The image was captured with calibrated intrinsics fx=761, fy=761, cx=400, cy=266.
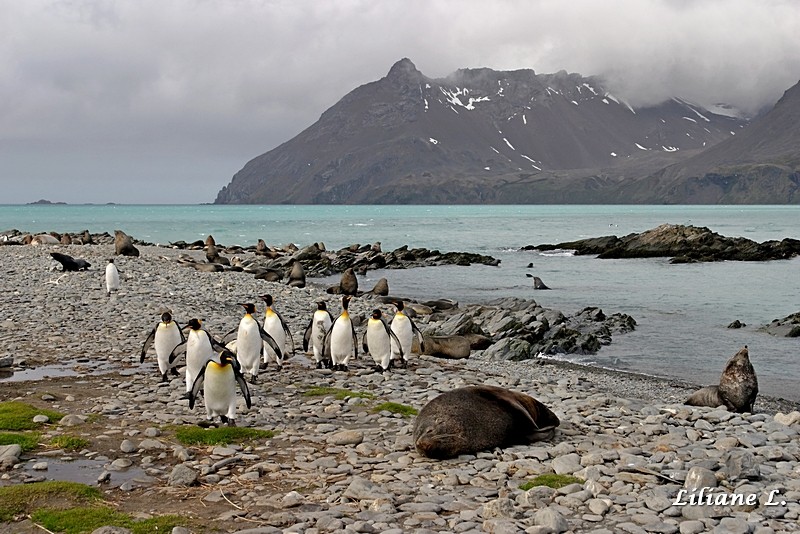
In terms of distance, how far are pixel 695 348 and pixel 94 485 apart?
14.5 m

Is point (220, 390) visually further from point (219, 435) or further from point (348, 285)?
point (348, 285)

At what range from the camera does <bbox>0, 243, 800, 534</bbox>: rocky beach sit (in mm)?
5742

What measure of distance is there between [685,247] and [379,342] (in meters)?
40.4

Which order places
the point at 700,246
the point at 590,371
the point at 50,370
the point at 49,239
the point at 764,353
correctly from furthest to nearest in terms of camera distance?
the point at 700,246 → the point at 49,239 → the point at 764,353 → the point at 590,371 → the point at 50,370

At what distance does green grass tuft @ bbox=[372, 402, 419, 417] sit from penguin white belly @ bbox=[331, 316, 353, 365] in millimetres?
2990

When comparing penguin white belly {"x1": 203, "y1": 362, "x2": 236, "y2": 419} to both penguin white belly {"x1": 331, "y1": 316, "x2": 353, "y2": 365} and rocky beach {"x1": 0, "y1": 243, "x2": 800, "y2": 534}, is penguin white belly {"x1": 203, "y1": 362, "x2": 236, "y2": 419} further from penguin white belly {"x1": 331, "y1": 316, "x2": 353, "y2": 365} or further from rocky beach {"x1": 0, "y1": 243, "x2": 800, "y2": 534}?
penguin white belly {"x1": 331, "y1": 316, "x2": 353, "y2": 365}

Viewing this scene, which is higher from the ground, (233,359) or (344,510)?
(233,359)

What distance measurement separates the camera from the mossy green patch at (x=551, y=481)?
6398 millimetres

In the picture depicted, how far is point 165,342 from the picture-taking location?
11047 mm

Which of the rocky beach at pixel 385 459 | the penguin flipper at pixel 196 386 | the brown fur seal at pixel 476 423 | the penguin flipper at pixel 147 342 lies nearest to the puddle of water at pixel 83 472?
the rocky beach at pixel 385 459

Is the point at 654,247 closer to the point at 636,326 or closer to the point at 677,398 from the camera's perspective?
the point at 636,326

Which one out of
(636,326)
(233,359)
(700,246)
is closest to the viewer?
(233,359)

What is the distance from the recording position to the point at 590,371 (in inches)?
585

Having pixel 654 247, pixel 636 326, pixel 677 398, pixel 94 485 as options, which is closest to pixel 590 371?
pixel 677 398
